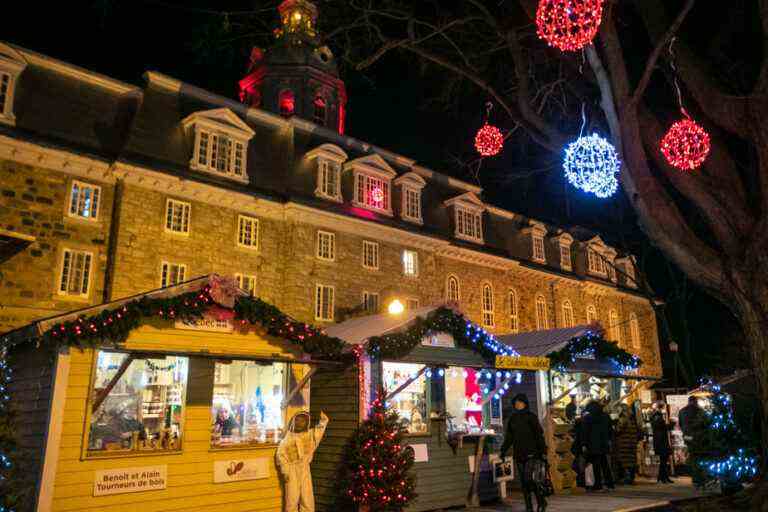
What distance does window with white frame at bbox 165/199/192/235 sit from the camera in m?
17.3

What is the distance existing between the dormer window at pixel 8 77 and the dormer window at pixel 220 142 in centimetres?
455

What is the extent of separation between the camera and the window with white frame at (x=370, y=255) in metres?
21.9

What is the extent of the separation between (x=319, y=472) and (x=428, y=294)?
1333 centimetres

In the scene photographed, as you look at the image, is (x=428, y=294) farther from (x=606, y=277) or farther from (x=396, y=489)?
(x=606, y=277)

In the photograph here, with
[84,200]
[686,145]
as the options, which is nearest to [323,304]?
[84,200]

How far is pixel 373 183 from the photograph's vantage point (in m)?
22.6

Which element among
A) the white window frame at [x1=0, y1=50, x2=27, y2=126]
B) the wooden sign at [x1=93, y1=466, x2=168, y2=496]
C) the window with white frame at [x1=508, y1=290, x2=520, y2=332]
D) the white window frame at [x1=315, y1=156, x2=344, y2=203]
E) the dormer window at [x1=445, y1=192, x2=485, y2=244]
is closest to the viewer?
the wooden sign at [x1=93, y1=466, x2=168, y2=496]

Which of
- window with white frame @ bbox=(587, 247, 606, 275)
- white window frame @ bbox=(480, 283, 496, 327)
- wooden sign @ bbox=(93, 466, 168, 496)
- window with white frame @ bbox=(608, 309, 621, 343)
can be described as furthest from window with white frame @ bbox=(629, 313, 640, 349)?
wooden sign @ bbox=(93, 466, 168, 496)

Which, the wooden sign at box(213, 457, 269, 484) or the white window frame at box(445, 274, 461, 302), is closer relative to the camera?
the wooden sign at box(213, 457, 269, 484)

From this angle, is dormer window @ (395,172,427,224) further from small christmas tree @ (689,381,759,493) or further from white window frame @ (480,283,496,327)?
small christmas tree @ (689,381,759,493)

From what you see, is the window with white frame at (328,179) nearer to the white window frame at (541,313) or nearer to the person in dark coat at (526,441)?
the person in dark coat at (526,441)

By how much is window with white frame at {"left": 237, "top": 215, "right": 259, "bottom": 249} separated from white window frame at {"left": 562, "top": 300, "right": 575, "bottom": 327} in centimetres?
1878

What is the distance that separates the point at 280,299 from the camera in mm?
19297

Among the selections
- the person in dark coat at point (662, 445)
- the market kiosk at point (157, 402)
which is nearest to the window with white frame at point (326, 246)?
the market kiosk at point (157, 402)
